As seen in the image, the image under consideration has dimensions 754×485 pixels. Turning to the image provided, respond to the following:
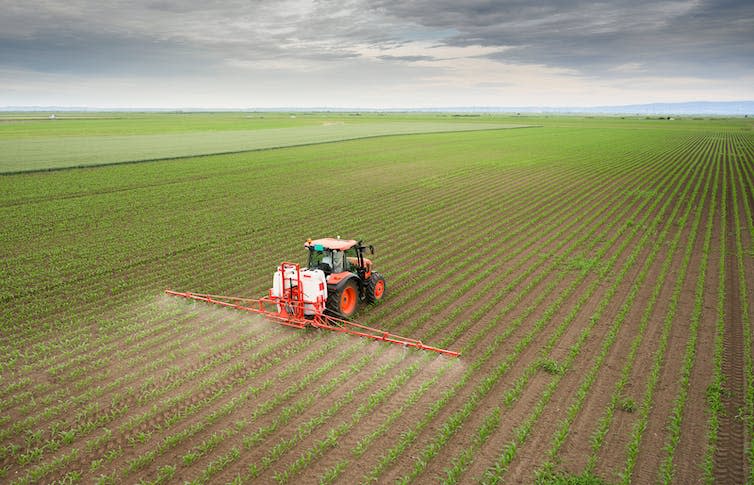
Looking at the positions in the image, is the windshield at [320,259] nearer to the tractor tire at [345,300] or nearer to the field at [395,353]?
the tractor tire at [345,300]

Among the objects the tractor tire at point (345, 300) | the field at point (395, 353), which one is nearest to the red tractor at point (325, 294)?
the tractor tire at point (345, 300)

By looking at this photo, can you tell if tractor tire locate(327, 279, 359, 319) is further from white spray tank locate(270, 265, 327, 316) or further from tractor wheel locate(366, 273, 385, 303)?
tractor wheel locate(366, 273, 385, 303)

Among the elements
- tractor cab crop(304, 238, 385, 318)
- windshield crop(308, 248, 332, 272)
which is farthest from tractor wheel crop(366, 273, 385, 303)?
Answer: windshield crop(308, 248, 332, 272)

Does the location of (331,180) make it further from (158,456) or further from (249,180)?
(158,456)

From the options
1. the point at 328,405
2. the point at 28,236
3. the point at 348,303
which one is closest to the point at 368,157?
the point at 28,236

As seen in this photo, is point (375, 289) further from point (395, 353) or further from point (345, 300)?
point (395, 353)

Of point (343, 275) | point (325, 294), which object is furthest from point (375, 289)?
point (325, 294)

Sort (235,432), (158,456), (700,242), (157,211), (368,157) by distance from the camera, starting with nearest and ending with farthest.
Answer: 1. (158,456)
2. (235,432)
3. (700,242)
4. (157,211)
5. (368,157)
